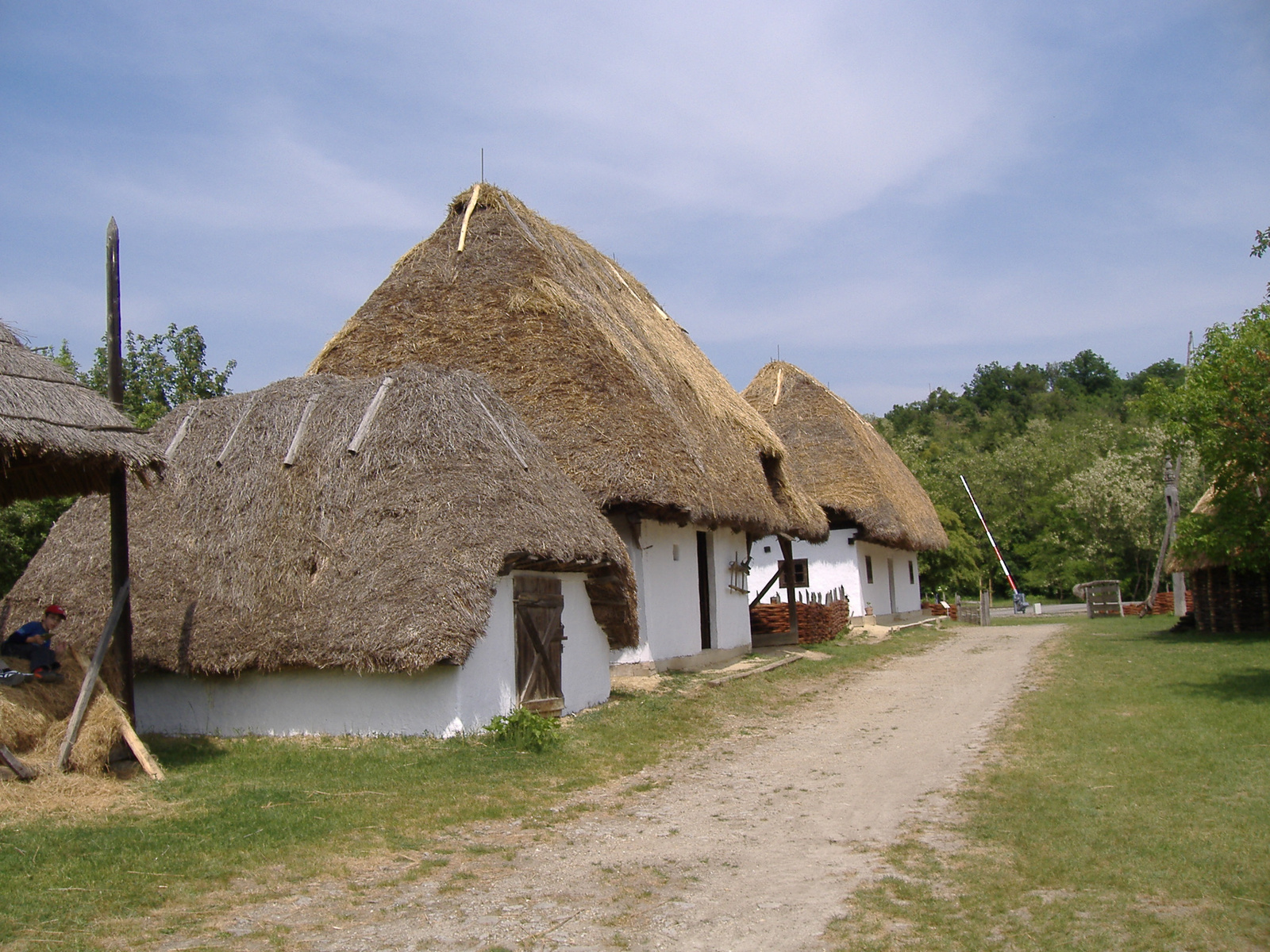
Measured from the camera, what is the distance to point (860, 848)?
279 inches

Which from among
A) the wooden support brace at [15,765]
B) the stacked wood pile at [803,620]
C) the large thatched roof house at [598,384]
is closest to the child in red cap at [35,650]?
the wooden support brace at [15,765]

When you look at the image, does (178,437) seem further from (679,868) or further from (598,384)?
(679,868)

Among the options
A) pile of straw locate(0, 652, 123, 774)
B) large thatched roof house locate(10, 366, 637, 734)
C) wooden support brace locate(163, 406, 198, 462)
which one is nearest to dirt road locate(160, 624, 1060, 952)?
large thatched roof house locate(10, 366, 637, 734)

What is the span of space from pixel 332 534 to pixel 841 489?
19784 mm

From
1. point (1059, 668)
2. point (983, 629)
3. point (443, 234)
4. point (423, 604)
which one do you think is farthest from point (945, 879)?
point (983, 629)

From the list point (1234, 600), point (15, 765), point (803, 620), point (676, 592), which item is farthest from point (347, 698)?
point (1234, 600)

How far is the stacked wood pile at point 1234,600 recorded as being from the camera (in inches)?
914

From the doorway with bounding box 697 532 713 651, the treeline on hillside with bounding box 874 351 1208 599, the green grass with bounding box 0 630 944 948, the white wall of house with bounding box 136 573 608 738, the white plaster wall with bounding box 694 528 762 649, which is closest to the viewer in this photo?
the green grass with bounding box 0 630 944 948

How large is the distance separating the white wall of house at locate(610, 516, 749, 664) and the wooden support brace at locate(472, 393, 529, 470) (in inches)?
141

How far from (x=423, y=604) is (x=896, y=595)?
1045 inches

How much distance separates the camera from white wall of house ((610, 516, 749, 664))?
16.1 meters

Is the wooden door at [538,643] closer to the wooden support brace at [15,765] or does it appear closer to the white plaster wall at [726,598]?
the wooden support brace at [15,765]

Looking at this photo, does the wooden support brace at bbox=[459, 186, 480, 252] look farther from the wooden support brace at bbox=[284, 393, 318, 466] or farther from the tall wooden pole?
the tall wooden pole

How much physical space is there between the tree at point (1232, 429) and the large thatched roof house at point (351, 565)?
328 inches
